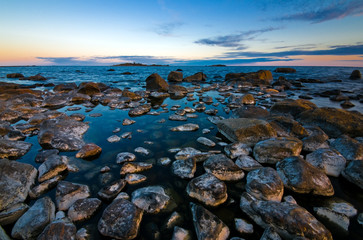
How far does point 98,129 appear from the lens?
248 inches

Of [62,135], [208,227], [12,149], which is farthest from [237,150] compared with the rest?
[12,149]

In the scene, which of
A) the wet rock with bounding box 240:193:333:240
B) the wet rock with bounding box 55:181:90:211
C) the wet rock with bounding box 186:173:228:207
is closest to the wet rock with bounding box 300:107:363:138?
the wet rock with bounding box 240:193:333:240

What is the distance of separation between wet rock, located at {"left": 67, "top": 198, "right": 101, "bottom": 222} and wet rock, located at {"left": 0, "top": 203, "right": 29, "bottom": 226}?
0.77m

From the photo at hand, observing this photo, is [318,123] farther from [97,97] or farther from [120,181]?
[97,97]

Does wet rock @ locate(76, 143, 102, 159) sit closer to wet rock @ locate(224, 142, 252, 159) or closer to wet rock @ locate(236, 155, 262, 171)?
wet rock @ locate(224, 142, 252, 159)

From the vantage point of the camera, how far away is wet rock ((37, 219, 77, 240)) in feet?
6.77

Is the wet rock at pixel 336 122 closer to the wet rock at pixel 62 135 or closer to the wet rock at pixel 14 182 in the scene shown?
the wet rock at pixel 62 135

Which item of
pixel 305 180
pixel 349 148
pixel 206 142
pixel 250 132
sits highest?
pixel 250 132

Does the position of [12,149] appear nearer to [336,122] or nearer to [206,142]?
[206,142]

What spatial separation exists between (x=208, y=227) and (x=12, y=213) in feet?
9.91

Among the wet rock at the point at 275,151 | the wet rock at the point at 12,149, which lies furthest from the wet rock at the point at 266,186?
the wet rock at the point at 12,149

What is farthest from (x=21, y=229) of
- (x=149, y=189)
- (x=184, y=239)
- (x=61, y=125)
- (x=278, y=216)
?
(x=61, y=125)

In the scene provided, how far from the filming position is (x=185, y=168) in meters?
3.68

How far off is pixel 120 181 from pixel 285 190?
10.6ft
